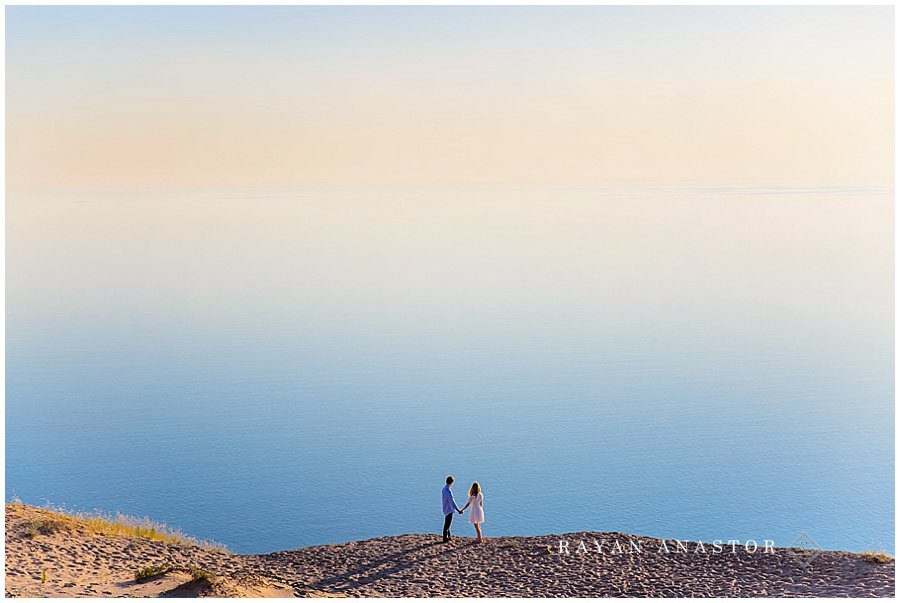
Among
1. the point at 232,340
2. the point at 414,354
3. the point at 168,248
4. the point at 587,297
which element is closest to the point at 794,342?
the point at 587,297

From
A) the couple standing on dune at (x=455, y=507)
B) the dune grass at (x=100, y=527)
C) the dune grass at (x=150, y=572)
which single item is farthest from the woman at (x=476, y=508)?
the dune grass at (x=150, y=572)

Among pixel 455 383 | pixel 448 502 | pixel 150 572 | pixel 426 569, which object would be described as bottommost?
pixel 150 572

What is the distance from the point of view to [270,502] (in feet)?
57.8

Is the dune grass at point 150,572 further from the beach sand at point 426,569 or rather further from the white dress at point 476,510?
the white dress at point 476,510

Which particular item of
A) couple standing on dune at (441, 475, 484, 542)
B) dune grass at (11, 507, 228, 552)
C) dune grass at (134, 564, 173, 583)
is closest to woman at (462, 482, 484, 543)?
couple standing on dune at (441, 475, 484, 542)

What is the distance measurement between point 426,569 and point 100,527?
3.71m

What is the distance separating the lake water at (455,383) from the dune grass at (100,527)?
3368mm

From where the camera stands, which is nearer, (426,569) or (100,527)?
(426,569)

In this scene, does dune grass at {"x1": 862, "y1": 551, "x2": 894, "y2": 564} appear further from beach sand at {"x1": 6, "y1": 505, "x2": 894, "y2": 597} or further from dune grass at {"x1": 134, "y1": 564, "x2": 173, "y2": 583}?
dune grass at {"x1": 134, "y1": 564, "x2": 173, "y2": 583}

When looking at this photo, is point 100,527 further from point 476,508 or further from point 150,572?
point 476,508

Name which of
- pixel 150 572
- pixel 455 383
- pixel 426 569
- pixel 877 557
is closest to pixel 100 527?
pixel 150 572

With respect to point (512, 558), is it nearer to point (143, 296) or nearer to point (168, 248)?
point (143, 296)

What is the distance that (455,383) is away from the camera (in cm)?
2466

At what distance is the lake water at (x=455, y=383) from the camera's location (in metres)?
18.0
